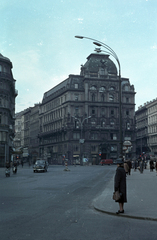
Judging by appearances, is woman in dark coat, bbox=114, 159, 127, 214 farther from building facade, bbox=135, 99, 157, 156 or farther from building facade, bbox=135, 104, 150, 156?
building facade, bbox=135, 104, 150, 156

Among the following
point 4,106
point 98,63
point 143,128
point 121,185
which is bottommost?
point 121,185

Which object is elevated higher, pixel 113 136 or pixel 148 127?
pixel 148 127

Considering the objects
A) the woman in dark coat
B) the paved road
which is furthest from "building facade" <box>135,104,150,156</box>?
the woman in dark coat

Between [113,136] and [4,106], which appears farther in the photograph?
[113,136]

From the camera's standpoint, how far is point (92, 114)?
91.1 m

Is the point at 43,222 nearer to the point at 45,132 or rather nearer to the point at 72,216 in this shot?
the point at 72,216

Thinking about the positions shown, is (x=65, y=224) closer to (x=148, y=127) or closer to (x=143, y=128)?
(x=148, y=127)

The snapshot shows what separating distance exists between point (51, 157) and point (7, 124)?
40.7 metres

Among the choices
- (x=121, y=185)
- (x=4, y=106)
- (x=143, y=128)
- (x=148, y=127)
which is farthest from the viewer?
(x=143, y=128)

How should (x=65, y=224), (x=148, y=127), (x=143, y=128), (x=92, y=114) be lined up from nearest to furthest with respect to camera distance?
1. (x=65, y=224)
2. (x=92, y=114)
3. (x=148, y=127)
4. (x=143, y=128)

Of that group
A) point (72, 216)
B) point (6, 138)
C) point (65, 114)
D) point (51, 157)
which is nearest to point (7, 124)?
point (6, 138)

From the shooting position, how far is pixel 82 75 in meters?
93.9

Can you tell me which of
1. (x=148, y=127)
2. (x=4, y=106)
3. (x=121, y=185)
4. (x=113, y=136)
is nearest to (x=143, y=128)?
(x=148, y=127)

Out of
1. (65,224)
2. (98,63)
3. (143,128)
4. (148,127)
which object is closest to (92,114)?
(98,63)
